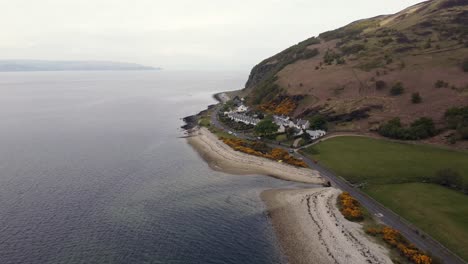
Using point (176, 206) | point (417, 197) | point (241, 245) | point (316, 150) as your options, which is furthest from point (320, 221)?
point (316, 150)

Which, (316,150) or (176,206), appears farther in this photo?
(316,150)

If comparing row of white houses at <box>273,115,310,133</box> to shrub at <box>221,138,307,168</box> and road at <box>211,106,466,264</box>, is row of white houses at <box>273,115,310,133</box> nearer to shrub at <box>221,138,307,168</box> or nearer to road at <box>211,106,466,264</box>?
shrub at <box>221,138,307,168</box>

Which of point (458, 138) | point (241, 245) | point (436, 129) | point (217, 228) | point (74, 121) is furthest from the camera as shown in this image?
point (74, 121)

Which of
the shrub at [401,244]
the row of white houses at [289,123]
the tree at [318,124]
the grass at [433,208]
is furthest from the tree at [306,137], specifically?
the shrub at [401,244]

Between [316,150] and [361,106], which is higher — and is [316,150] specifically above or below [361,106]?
below

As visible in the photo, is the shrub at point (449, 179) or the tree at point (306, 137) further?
the tree at point (306, 137)

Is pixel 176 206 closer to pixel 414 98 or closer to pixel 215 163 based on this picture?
pixel 215 163

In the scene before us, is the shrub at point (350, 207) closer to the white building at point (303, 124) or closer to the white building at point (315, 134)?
the white building at point (315, 134)
